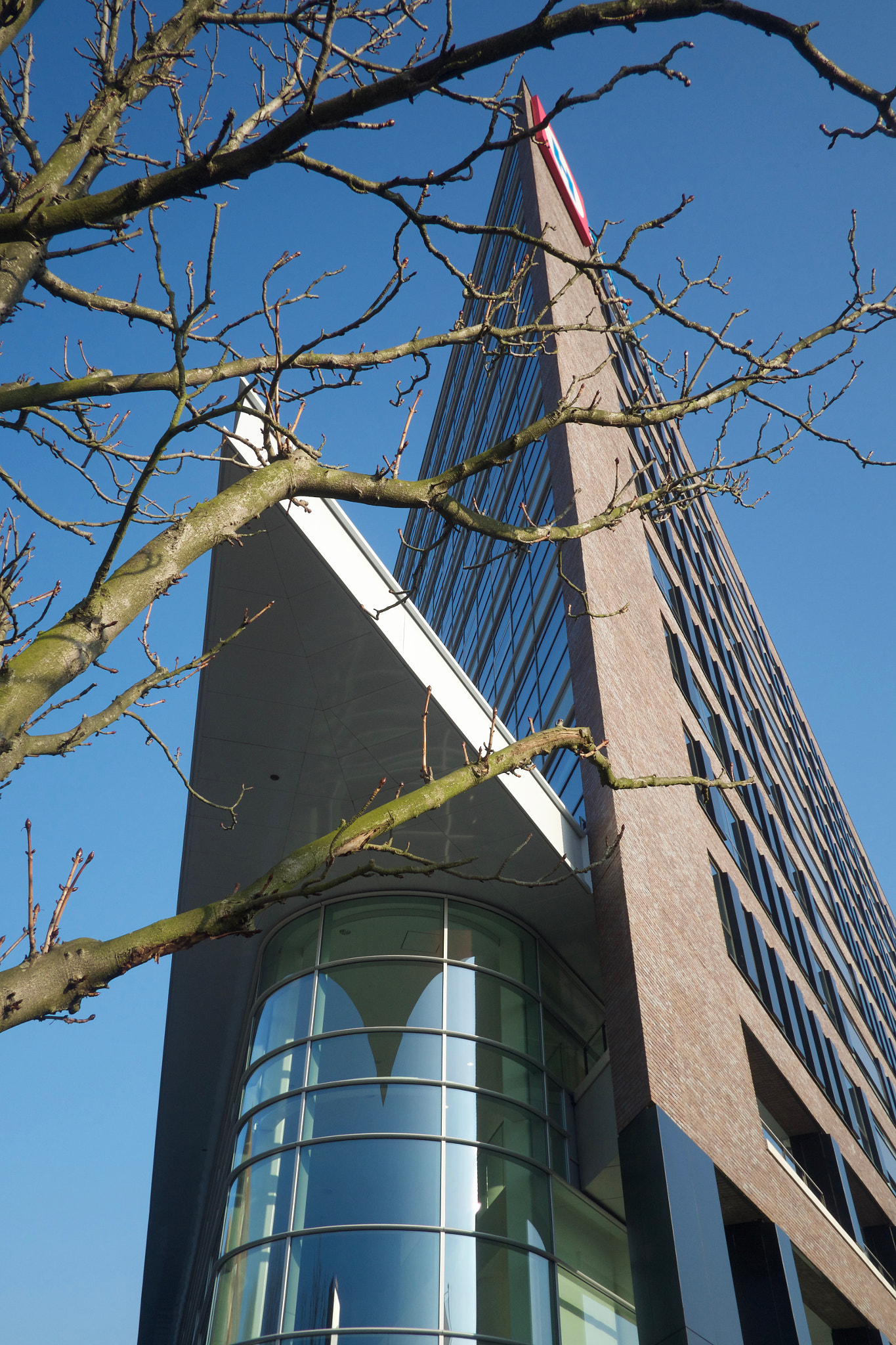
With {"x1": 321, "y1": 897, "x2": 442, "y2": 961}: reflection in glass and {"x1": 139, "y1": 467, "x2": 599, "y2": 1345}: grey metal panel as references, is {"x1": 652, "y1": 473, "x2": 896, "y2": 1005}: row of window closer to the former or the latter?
{"x1": 139, "y1": 467, "x2": 599, "y2": 1345}: grey metal panel

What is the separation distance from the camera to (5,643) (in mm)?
4062

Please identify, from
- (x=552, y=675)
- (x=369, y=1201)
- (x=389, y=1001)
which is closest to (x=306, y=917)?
(x=389, y=1001)

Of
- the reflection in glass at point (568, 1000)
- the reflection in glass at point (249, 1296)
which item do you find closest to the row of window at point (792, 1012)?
the reflection in glass at point (568, 1000)

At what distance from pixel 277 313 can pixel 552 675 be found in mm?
12369

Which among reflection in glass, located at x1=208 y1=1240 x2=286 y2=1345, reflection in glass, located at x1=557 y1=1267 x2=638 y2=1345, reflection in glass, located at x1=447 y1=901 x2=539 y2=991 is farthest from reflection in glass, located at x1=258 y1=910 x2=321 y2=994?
reflection in glass, located at x1=557 y1=1267 x2=638 y2=1345

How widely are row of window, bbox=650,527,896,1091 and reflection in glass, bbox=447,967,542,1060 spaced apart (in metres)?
6.73

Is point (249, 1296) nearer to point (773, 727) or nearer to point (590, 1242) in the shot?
point (590, 1242)

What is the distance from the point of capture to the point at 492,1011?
12164 mm

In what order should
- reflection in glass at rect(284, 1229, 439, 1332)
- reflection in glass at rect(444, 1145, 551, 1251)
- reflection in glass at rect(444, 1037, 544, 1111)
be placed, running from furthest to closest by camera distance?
1. reflection in glass at rect(444, 1037, 544, 1111)
2. reflection in glass at rect(444, 1145, 551, 1251)
3. reflection in glass at rect(284, 1229, 439, 1332)

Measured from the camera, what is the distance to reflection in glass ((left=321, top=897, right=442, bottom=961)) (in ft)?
41.0

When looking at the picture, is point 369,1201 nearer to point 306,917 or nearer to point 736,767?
point 306,917

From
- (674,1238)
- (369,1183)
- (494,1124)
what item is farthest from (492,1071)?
(674,1238)

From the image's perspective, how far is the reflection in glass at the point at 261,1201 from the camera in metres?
10.8

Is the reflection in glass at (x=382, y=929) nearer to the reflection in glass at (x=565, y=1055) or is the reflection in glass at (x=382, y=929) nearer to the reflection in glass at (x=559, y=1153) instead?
the reflection in glass at (x=565, y=1055)
